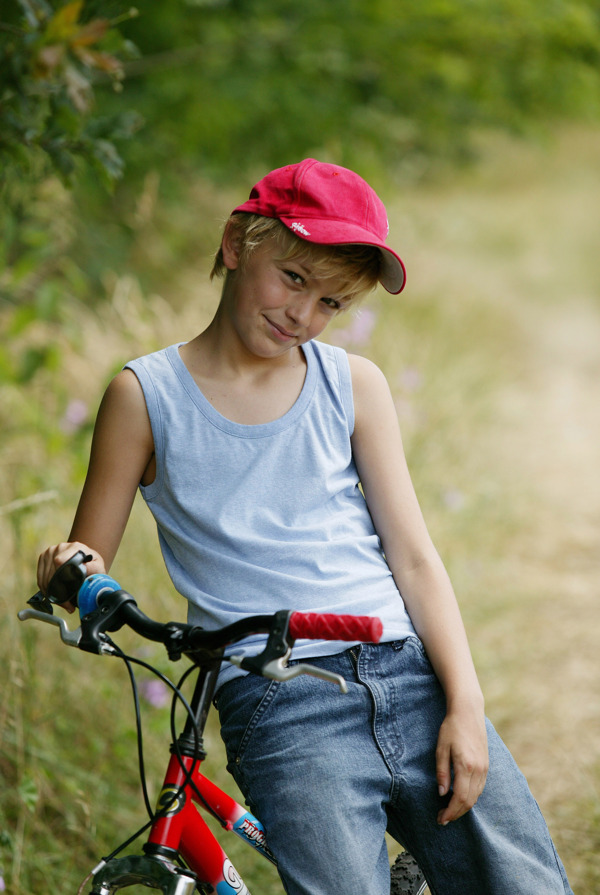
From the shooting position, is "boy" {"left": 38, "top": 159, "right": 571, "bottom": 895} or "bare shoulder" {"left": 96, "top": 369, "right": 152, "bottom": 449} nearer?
"boy" {"left": 38, "top": 159, "right": 571, "bottom": 895}

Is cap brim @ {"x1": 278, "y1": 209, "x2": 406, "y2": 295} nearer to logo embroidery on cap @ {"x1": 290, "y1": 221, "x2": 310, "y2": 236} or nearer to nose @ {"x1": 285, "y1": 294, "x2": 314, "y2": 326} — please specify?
logo embroidery on cap @ {"x1": 290, "y1": 221, "x2": 310, "y2": 236}

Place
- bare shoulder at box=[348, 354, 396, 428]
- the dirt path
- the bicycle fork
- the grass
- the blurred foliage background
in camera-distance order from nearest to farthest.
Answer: the bicycle fork, bare shoulder at box=[348, 354, 396, 428], the blurred foliage background, the grass, the dirt path

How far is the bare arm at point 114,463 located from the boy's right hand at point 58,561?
16cm

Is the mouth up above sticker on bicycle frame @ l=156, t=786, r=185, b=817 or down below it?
above

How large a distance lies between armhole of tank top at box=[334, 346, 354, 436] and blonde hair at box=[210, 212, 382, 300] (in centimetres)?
13

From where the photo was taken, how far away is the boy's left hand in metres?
1.37

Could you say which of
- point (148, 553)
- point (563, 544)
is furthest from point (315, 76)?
point (148, 553)

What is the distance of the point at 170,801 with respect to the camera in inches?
48.5

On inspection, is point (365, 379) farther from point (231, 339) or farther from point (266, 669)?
point (266, 669)

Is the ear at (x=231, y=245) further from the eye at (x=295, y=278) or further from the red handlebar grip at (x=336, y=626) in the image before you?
the red handlebar grip at (x=336, y=626)

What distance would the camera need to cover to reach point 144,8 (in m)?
5.14

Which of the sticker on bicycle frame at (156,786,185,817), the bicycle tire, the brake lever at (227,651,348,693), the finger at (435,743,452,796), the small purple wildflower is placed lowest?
the bicycle tire

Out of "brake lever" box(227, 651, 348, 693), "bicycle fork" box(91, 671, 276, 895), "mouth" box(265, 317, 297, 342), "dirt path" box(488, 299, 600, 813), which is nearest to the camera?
"brake lever" box(227, 651, 348, 693)

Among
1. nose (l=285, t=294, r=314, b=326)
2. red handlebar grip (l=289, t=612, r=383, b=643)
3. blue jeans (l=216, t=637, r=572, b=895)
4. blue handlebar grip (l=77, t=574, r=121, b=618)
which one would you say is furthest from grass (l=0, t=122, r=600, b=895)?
red handlebar grip (l=289, t=612, r=383, b=643)
